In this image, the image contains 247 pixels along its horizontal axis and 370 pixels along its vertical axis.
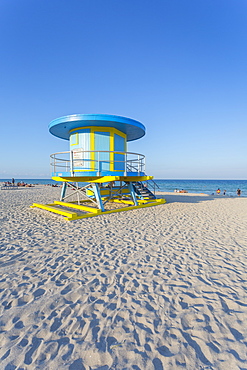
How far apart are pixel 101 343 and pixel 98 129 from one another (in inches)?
358

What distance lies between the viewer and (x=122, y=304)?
111 inches

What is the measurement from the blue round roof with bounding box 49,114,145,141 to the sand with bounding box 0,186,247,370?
6.09 meters

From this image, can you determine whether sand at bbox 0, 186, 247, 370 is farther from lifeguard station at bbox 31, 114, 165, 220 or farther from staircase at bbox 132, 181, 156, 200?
staircase at bbox 132, 181, 156, 200

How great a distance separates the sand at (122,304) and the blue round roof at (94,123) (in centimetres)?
609

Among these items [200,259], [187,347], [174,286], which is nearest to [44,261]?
[174,286]

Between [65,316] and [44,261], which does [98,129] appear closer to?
[44,261]

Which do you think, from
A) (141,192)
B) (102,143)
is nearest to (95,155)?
(102,143)

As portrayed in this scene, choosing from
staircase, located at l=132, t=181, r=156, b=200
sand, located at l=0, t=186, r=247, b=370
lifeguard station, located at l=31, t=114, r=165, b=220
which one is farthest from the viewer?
staircase, located at l=132, t=181, r=156, b=200

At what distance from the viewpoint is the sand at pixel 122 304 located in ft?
6.70

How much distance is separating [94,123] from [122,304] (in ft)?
27.7

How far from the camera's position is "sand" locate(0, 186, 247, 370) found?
204 cm

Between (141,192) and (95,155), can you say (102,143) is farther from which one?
(141,192)

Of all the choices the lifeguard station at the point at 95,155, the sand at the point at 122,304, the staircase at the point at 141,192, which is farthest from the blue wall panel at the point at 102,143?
the sand at the point at 122,304

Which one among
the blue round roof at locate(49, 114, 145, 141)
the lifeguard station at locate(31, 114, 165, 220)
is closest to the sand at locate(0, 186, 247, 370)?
the lifeguard station at locate(31, 114, 165, 220)
